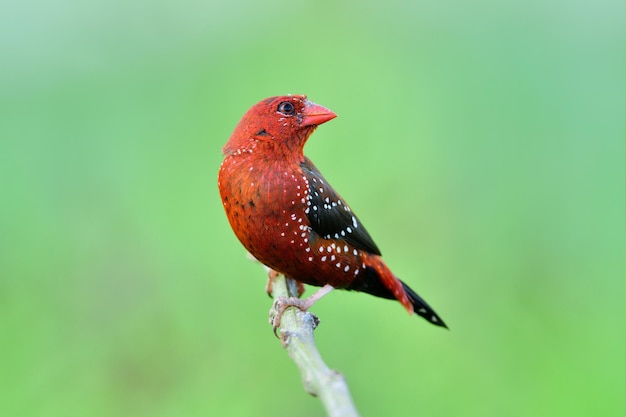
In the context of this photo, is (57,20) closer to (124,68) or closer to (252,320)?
(124,68)

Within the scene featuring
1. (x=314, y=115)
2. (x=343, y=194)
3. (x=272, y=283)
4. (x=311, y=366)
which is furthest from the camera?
(x=343, y=194)

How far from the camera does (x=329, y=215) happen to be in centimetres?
389

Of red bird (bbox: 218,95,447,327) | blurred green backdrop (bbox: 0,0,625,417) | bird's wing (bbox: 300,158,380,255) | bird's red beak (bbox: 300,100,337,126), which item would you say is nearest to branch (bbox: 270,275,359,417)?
red bird (bbox: 218,95,447,327)

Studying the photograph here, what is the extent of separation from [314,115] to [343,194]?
1.89 meters

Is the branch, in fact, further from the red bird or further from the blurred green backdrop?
the blurred green backdrop

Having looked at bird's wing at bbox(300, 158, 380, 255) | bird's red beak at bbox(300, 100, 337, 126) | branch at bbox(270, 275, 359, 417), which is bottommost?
branch at bbox(270, 275, 359, 417)

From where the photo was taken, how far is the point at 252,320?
16.5ft

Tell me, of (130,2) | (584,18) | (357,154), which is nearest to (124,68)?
(130,2)

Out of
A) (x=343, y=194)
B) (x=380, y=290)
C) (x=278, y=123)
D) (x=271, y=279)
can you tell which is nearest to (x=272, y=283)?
(x=271, y=279)

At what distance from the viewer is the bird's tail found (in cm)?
415

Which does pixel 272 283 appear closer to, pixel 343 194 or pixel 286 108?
pixel 286 108

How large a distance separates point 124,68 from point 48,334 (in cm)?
240

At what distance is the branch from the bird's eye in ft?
2.88

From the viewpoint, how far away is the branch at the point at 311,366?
2047mm
